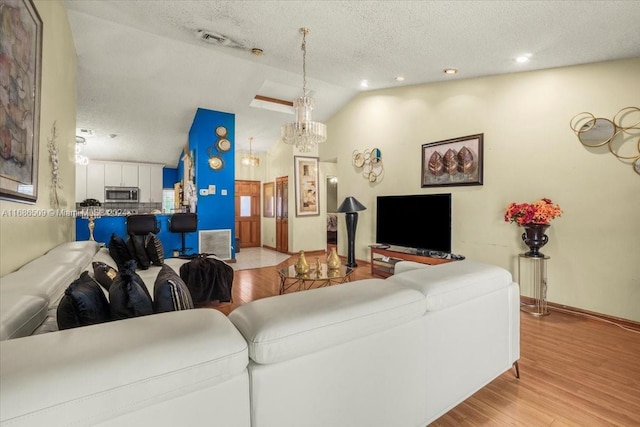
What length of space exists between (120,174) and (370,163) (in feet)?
21.7

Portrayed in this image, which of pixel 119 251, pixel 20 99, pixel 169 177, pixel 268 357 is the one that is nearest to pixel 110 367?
pixel 268 357

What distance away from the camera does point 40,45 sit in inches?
83.7

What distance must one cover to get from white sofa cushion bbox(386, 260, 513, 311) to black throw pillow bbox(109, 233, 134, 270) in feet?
8.17

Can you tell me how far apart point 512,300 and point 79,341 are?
6.65ft

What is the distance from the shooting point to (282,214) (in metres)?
7.36

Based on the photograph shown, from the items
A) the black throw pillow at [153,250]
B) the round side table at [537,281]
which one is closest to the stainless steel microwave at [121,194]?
the black throw pillow at [153,250]

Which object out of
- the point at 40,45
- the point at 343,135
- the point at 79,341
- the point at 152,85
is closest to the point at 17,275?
the point at 79,341

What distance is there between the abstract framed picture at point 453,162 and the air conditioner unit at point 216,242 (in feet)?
12.3

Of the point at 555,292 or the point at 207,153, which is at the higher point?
the point at 207,153

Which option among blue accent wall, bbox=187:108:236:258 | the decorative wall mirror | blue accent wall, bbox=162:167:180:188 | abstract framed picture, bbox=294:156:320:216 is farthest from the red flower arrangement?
blue accent wall, bbox=162:167:180:188

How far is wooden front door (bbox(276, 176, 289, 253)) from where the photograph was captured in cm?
712

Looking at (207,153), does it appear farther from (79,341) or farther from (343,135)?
(79,341)

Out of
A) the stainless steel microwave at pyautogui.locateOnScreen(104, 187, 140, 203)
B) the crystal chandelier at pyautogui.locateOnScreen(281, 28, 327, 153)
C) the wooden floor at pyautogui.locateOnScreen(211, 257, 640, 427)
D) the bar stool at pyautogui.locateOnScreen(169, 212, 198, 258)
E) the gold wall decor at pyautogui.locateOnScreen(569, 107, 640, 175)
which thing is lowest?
the wooden floor at pyautogui.locateOnScreen(211, 257, 640, 427)

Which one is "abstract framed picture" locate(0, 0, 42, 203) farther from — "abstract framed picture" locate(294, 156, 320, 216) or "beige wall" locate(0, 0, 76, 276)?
"abstract framed picture" locate(294, 156, 320, 216)
